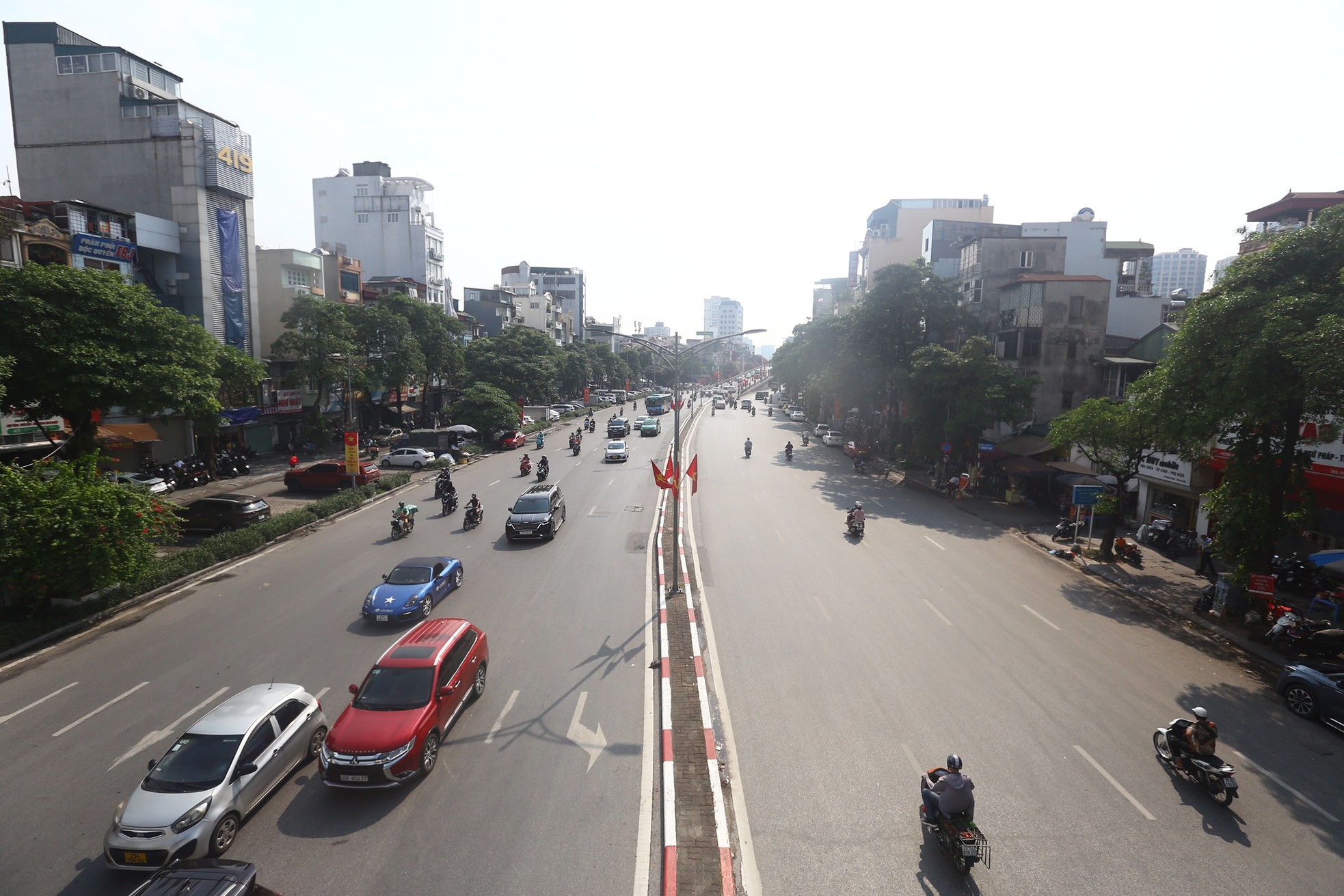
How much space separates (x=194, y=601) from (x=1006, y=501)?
108ft

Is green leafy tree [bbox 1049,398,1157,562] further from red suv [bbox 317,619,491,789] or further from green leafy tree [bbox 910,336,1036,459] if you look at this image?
red suv [bbox 317,619,491,789]

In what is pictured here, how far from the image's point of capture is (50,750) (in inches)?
418

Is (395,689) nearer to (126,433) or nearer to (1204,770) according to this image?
(1204,770)

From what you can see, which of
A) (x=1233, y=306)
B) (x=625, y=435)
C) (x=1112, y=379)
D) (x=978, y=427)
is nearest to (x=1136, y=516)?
(x=978, y=427)

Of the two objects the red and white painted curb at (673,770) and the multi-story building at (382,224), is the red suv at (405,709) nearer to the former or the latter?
the red and white painted curb at (673,770)

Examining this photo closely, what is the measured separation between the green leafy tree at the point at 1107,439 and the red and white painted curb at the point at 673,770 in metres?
15.6

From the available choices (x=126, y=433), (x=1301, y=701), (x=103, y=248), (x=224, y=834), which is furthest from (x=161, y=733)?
(x=103, y=248)

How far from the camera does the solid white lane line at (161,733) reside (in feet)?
34.3

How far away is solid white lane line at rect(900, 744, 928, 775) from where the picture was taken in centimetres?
1018

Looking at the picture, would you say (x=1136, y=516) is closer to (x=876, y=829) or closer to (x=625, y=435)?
(x=876, y=829)

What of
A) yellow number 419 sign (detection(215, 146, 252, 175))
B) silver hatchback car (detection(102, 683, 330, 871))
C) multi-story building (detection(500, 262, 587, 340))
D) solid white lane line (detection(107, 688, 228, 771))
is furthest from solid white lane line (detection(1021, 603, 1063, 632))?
multi-story building (detection(500, 262, 587, 340))

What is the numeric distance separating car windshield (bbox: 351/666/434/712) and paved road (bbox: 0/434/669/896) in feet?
3.55

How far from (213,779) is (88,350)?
1956cm

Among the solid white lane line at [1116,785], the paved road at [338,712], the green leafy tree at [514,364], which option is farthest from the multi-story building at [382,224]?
the solid white lane line at [1116,785]
